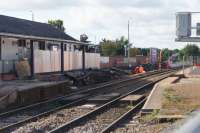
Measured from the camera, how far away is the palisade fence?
3173cm

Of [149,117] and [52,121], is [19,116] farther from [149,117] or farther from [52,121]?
[149,117]

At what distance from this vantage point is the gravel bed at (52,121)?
13.5 metres

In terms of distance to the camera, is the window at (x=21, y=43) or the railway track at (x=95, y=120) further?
the window at (x=21, y=43)

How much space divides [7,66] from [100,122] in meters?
18.7

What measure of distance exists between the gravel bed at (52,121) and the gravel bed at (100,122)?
2.42 feet

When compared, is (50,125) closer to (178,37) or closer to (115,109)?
(115,109)

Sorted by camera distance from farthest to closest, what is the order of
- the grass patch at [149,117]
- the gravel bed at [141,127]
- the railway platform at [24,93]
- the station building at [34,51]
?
the station building at [34,51] < the railway platform at [24,93] < the grass patch at [149,117] < the gravel bed at [141,127]

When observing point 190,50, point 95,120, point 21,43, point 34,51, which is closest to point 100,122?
point 95,120

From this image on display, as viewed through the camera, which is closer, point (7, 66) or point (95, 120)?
point (95, 120)

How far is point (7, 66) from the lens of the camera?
32.8 metres

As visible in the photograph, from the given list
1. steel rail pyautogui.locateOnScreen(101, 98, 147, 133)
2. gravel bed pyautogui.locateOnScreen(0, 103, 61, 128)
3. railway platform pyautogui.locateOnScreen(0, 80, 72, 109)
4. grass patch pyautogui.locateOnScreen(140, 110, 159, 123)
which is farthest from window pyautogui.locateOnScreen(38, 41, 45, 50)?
grass patch pyautogui.locateOnScreen(140, 110, 159, 123)

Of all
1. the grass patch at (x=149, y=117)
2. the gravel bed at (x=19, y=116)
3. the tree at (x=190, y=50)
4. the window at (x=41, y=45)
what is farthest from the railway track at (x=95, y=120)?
the tree at (x=190, y=50)

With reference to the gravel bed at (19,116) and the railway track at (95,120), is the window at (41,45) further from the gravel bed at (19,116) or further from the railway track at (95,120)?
the railway track at (95,120)

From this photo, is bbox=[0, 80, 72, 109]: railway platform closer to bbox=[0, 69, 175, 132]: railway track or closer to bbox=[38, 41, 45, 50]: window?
bbox=[0, 69, 175, 132]: railway track
